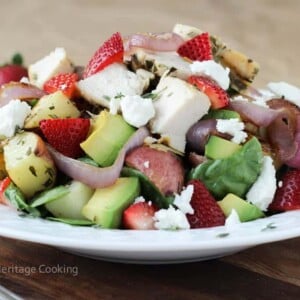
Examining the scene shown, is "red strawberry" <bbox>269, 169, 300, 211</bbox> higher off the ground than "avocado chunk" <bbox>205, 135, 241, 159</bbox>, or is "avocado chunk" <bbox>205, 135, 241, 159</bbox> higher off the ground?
"avocado chunk" <bbox>205, 135, 241, 159</bbox>

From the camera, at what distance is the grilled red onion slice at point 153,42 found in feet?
8.20

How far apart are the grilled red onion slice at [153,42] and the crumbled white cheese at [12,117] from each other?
16.0 inches

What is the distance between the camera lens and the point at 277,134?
2346mm

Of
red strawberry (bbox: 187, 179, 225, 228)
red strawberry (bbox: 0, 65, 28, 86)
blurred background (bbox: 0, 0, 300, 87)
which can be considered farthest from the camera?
blurred background (bbox: 0, 0, 300, 87)

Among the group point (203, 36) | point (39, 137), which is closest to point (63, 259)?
point (39, 137)

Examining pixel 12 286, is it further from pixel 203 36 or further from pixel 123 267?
pixel 203 36

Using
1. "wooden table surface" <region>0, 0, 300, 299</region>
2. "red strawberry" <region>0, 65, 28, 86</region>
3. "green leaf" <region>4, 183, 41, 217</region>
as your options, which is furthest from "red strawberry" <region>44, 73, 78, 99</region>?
"wooden table surface" <region>0, 0, 300, 299</region>

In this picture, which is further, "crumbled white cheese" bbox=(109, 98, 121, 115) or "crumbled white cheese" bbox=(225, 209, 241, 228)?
"crumbled white cheese" bbox=(109, 98, 121, 115)

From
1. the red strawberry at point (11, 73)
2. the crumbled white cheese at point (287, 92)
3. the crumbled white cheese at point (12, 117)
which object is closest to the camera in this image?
the crumbled white cheese at point (12, 117)

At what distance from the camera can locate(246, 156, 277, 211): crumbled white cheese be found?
7.11ft

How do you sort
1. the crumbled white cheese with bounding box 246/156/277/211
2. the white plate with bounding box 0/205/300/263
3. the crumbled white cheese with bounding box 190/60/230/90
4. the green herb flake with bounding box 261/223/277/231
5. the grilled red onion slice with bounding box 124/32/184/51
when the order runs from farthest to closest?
the grilled red onion slice with bounding box 124/32/184/51 → the crumbled white cheese with bounding box 190/60/230/90 → the crumbled white cheese with bounding box 246/156/277/211 → the green herb flake with bounding box 261/223/277/231 → the white plate with bounding box 0/205/300/263

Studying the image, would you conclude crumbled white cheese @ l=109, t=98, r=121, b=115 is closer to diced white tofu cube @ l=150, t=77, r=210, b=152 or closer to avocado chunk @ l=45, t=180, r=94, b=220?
diced white tofu cube @ l=150, t=77, r=210, b=152

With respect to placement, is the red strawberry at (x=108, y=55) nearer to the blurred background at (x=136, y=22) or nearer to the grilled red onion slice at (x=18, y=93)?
the grilled red onion slice at (x=18, y=93)

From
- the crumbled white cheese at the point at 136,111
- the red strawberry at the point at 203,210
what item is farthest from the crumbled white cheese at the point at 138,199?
the crumbled white cheese at the point at 136,111
